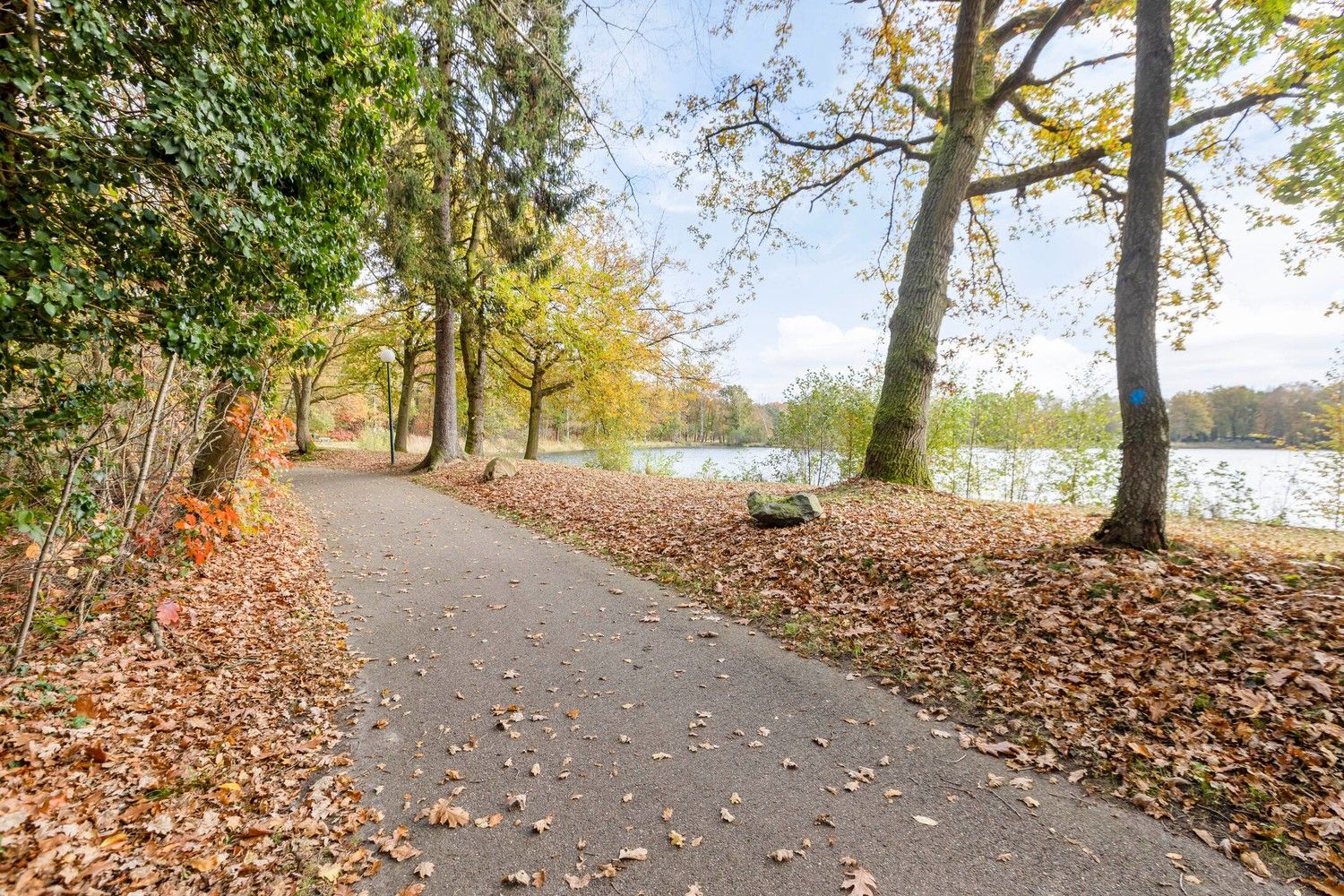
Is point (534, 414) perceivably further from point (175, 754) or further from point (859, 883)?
point (859, 883)

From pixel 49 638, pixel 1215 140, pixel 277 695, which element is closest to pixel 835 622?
pixel 277 695

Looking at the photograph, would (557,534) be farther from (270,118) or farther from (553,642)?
(270,118)

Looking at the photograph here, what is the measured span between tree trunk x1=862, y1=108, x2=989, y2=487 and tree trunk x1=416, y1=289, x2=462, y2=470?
11.2 meters

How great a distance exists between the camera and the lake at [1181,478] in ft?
31.6

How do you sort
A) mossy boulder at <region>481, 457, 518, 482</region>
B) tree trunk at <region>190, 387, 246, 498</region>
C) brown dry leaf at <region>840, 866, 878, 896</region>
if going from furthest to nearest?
mossy boulder at <region>481, 457, 518, 482</region>, tree trunk at <region>190, 387, 246, 498</region>, brown dry leaf at <region>840, 866, 878, 896</region>

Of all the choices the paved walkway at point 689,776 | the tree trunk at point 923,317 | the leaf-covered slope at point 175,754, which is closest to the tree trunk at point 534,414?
the tree trunk at point 923,317

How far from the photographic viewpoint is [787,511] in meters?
6.73

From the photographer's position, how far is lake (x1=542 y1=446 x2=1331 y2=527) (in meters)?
9.62

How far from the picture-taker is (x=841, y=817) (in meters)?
2.62

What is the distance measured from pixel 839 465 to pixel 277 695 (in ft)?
47.1

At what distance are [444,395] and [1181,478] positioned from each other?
58.9ft

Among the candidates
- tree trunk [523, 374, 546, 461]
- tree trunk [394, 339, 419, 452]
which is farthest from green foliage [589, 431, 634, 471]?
tree trunk [394, 339, 419, 452]

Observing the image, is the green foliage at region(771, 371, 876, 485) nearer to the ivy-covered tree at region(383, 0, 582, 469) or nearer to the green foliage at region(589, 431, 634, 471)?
the green foliage at region(589, 431, 634, 471)

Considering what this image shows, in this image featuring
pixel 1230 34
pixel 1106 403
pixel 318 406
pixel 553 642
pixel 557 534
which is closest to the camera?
pixel 553 642
